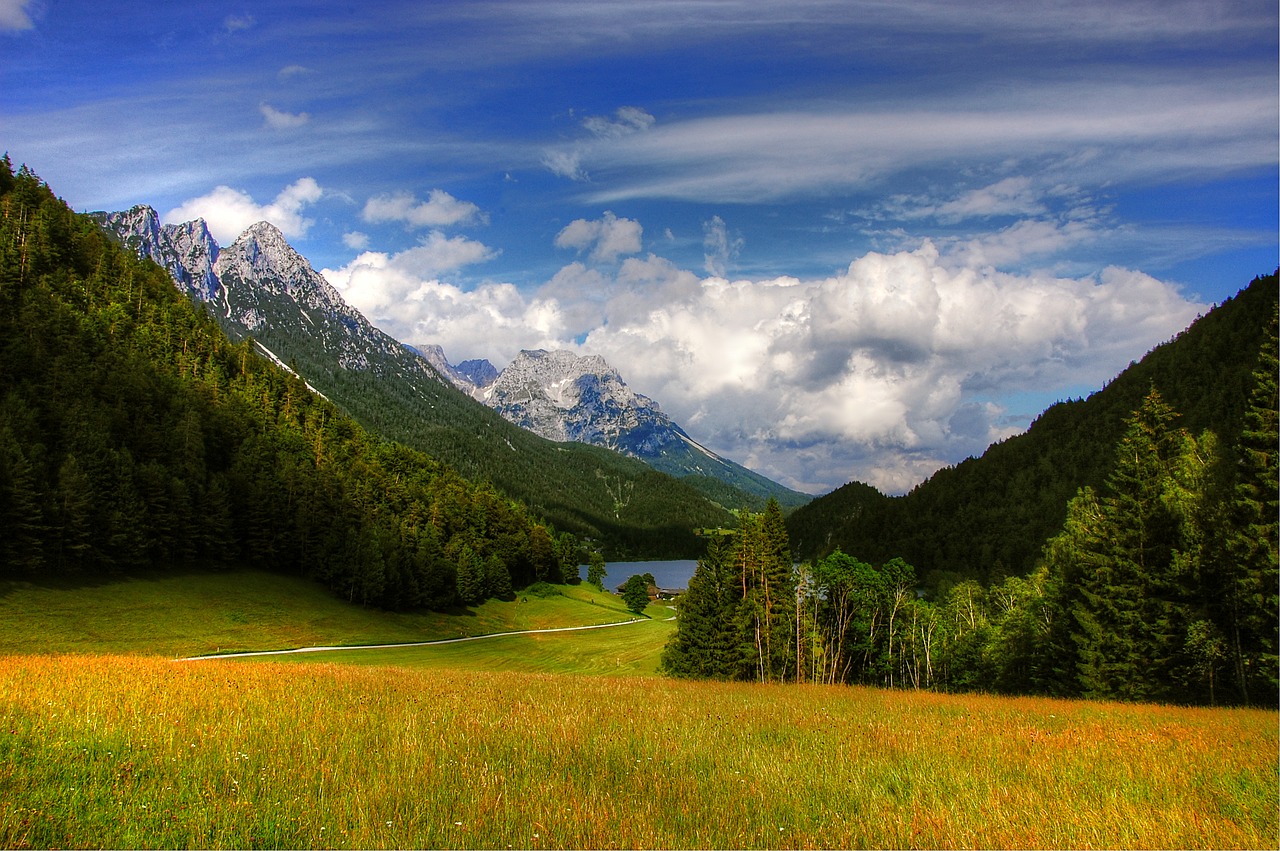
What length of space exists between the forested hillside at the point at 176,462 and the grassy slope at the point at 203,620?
347 centimetres

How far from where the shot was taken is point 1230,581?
26.5m

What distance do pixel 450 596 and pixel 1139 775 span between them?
85379 millimetres

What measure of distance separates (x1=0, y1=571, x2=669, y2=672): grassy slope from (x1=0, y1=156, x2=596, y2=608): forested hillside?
3468mm

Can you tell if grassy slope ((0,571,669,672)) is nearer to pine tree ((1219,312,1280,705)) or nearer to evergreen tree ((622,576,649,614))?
evergreen tree ((622,576,649,614))

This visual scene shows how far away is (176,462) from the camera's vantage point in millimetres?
71312

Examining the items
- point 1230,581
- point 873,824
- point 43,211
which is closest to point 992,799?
point 873,824

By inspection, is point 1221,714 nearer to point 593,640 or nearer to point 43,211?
point 593,640

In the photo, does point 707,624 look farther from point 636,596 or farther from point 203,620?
point 636,596

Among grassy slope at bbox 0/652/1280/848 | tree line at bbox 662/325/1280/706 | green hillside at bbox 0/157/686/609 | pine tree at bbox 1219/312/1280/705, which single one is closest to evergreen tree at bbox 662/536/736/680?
tree line at bbox 662/325/1280/706

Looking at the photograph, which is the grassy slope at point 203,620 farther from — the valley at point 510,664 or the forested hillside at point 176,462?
the forested hillside at point 176,462

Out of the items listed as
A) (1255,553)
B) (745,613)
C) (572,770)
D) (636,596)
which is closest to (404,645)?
(745,613)

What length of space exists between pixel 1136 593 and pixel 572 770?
3365cm

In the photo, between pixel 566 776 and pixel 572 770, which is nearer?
pixel 566 776

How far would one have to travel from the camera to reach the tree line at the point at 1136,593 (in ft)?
84.5
